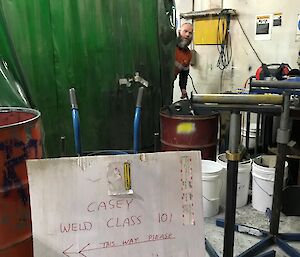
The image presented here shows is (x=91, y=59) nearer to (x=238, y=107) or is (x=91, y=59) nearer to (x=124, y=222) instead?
(x=238, y=107)

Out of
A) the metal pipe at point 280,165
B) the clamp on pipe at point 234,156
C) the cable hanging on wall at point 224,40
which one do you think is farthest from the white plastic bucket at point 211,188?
the cable hanging on wall at point 224,40

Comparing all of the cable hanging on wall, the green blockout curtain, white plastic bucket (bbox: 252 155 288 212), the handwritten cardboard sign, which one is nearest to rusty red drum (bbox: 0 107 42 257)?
the handwritten cardboard sign

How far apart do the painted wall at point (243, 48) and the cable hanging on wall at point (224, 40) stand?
57mm

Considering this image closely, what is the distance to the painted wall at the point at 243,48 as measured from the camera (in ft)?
13.0

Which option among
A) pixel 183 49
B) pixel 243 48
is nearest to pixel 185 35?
pixel 183 49

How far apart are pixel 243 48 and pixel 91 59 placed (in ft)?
7.91

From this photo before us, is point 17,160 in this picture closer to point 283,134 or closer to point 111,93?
point 283,134

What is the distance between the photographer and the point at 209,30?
4633 mm

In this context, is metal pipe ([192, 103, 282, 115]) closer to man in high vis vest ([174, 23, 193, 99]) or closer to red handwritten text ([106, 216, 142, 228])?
red handwritten text ([106, 216, 142, 228])

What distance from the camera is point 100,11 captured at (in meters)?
2.73

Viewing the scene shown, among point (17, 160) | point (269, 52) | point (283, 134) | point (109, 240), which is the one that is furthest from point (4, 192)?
point (269, 52)

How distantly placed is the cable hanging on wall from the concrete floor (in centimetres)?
263

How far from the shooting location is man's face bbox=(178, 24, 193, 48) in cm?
427

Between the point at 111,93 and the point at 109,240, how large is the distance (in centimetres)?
201
